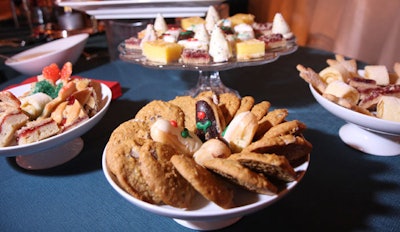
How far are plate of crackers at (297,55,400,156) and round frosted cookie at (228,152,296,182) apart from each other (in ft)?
1.02

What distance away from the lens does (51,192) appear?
2.32 ft

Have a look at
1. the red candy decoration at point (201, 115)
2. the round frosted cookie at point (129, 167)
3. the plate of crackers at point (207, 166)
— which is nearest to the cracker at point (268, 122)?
the plate of crackers at point (207, 166)

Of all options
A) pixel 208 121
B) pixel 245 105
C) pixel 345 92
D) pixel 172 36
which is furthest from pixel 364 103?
pixel 172 36

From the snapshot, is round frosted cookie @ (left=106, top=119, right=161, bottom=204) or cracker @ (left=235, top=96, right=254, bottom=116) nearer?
round frosted cookie @ (left=106, top=119, right=161, bottom=204)

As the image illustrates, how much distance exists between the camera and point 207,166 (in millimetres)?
491

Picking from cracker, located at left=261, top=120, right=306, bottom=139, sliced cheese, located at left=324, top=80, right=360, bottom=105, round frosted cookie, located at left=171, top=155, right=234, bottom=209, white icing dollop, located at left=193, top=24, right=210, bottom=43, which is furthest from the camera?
white icing dollop, located at left=193, top=24, right=210, bottom=43

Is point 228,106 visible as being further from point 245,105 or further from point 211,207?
point 211,207

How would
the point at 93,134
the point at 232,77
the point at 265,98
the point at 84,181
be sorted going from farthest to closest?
the point at 232,77 → the point at 265,98 → the point at 93,134 → the point at 84,181

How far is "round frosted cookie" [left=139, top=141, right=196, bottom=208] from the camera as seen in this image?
469mm

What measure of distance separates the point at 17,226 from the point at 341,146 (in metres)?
0.77

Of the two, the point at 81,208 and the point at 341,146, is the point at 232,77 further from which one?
the point at 81,208

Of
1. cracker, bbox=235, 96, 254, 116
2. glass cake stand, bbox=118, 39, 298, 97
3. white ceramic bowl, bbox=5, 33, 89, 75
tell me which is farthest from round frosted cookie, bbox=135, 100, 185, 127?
white ceramic bowl, bbox=5, 33, 89, 75

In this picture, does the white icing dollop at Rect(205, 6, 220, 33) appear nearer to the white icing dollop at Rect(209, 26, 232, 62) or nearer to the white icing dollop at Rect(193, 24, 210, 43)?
the white icing dollop at Rect(193, 24, 210, 43)

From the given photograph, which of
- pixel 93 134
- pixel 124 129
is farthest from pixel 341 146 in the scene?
pixel 93 134
